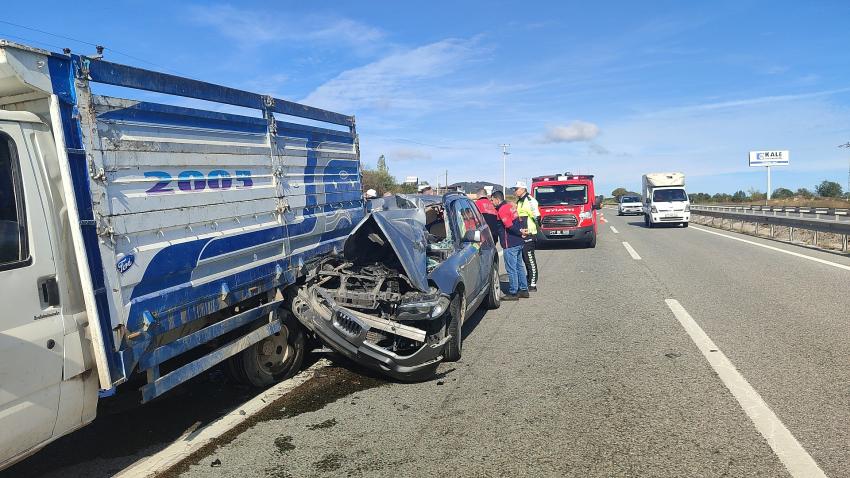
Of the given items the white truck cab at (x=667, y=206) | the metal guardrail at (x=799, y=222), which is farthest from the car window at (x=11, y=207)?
the white truck cab at (x=667, y=206)

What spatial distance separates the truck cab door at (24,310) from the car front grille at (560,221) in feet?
51.0

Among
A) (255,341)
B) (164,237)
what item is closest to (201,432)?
(255,341)

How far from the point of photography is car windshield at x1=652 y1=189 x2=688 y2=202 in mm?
26938

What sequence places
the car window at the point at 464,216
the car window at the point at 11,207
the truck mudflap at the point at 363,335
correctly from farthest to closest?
the car window at the point at 464,216 < the truck mudflap at the point at 363,335 < the car window at the point at 11,207

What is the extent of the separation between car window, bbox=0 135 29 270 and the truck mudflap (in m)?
2.50

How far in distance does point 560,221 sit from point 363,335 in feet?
43.6

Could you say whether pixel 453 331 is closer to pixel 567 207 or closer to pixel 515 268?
pixel 515 268

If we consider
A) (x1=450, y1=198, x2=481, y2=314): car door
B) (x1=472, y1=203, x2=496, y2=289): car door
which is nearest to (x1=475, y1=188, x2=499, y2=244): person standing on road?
(x1=472, y1=203, x2=496, y2=289): car door

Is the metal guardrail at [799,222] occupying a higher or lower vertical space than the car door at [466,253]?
lower

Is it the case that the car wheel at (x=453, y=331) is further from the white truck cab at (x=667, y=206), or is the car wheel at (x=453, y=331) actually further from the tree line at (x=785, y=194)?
the tree line at (x=785, y=194)

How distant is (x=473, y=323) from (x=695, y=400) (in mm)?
3631

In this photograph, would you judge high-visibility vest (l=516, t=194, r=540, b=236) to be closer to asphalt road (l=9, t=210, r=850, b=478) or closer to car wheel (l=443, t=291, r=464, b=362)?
asphalt road (l=9, t=210, r=850, b=478)

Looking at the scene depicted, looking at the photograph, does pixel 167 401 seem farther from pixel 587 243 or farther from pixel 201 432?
pixel 587 243

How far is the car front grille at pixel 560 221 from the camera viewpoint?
17.2 metres
